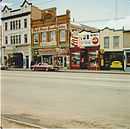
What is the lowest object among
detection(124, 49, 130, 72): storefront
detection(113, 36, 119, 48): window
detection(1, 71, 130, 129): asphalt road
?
detection(1, 71, 130, 129): asphalt road

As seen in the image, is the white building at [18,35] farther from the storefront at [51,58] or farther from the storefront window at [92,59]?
the storefront window at [92,59]

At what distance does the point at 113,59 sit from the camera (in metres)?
31.5

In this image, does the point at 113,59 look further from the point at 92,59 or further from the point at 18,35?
the point at 18,35

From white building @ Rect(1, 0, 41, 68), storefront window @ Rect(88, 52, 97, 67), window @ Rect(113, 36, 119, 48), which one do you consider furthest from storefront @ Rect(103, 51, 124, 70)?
white building @ Rect(1, 0, 41, 68)

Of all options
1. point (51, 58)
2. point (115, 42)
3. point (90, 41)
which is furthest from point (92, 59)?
point (51, 58)

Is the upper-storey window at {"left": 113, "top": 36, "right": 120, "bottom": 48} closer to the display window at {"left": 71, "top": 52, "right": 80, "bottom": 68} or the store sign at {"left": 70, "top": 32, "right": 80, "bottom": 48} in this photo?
the store sign at {"left": 70, "top": 32, "right": 80, "bottom": 48}

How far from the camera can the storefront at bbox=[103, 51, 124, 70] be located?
29.2 meters

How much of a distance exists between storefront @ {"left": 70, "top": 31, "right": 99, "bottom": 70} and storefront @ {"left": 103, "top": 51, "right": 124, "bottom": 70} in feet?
2.90

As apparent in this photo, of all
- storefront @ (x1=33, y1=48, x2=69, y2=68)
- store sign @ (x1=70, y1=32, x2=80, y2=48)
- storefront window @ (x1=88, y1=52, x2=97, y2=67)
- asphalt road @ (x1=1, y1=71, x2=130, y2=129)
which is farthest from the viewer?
storefront window @ (x1=88, y1=52, x2=97, y2=67)

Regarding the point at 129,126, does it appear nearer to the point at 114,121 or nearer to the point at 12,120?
the point at 114,121

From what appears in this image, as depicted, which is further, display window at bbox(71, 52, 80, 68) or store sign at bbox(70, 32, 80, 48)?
display window at bbox(71, 52, 80, 68)

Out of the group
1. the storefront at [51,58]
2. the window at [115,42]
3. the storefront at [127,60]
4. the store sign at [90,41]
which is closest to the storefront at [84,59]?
the store sign at [90,41]

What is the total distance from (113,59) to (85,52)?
10.5 ft

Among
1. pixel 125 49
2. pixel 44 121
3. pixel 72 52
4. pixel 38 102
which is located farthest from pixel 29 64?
pixel 44 121
